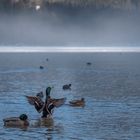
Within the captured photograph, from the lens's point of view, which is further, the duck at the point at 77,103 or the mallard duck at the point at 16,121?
the duck at the point at 77,103

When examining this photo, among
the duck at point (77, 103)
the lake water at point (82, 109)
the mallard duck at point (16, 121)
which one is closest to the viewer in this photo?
the lake water at point (82, 109)

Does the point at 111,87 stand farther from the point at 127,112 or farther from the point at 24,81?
the point at 127,112

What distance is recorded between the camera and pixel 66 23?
141 metres

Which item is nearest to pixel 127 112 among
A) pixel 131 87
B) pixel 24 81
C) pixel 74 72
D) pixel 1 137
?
pixel 1 137

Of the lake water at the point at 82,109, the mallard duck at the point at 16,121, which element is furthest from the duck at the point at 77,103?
the mallard duck at the point at 16,121

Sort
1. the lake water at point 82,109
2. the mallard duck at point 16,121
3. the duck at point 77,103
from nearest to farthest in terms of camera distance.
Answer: the lake water at point 82,109 → the mallard duck at point 16,121 → the duck at point 77,103

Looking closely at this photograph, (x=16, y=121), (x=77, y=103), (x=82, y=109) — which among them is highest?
(x=16, y=121)

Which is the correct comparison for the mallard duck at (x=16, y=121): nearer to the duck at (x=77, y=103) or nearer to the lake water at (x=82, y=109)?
the lake water at (x=82, y=109)

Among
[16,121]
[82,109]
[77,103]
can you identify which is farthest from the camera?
[77,103]

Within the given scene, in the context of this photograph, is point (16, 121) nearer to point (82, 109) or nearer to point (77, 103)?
point (82, 109)

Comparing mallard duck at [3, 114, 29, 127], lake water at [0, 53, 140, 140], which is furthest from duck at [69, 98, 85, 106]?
mallard duck at [3, 114, 29, 127]

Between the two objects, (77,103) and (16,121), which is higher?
(16,121)

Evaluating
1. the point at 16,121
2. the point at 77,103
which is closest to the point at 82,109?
the point at 77,103

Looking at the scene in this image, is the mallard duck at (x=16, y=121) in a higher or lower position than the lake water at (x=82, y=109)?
higher
